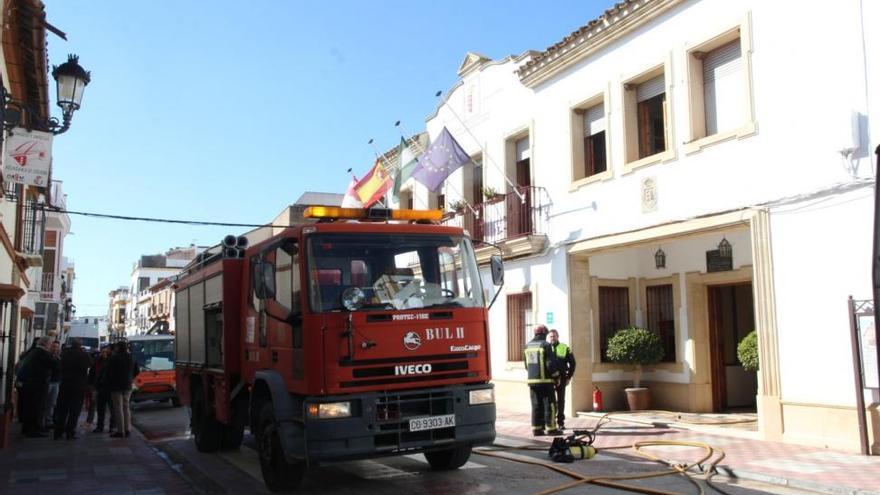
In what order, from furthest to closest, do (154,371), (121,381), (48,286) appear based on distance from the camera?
(48,286) → (154,371) → (121,381)

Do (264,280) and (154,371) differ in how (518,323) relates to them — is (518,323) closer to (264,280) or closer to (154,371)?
(264,280)

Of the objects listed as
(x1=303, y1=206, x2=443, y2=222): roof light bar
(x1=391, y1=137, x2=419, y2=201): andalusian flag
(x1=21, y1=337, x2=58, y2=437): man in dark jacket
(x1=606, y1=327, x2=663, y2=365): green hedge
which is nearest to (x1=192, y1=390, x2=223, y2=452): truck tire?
(x1=21, y1=337, x2=58, y2=437): man in dark jacket

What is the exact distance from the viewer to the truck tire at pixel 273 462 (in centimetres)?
727

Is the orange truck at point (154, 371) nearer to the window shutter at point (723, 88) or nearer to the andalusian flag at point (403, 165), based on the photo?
the andalusian flag at point (403, 165)

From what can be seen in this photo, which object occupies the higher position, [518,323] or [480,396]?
[518,323]

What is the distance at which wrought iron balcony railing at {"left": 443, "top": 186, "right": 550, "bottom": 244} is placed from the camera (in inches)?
587

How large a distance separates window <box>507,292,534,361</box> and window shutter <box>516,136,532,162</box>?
3047 mm

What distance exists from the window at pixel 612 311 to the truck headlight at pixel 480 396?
7521 millimetres

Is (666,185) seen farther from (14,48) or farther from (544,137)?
(14,48)

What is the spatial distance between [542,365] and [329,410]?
5.36 metres

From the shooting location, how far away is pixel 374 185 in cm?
1733

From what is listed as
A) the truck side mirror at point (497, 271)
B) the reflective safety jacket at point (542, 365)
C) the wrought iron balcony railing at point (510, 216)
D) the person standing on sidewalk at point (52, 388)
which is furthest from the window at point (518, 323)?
the person standing on sidewalk at point (52, 388)

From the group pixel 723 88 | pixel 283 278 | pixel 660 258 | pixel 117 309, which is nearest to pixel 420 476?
pixel 283 278

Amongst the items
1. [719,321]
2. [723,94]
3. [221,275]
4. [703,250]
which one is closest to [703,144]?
[723,94]
